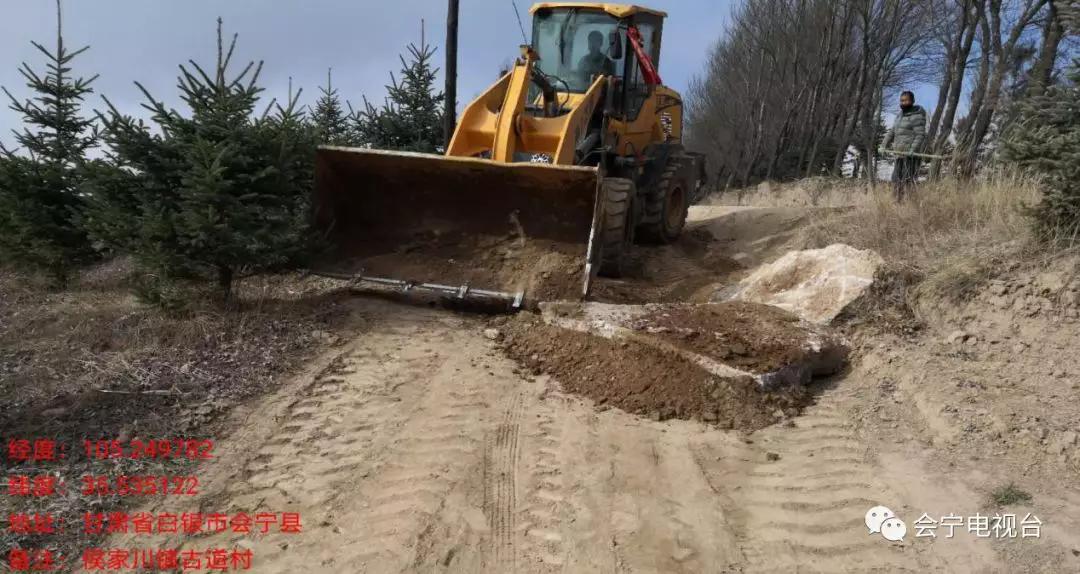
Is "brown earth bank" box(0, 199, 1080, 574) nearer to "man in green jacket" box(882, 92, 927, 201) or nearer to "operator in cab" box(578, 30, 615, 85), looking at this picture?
"man in green jacket" box(882, 92, 927, 201)

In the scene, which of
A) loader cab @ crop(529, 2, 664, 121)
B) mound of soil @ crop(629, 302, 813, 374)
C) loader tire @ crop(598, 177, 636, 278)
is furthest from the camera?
loader cab @ crop(529, 2, 664, 121)

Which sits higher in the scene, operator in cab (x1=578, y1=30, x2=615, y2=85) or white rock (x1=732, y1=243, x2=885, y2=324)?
operator in cab (x1=578, y1=30, x2=615, y2=85)

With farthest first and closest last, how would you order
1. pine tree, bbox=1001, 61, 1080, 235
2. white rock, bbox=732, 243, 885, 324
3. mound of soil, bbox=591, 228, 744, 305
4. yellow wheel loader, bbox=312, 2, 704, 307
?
mound of soil, bbox=591, 228, 744, 305 → yellow wheel loader, bbox=312, 2, 704, 307 → white rock, bbox=732, 243, 885, 324 → pine tree, bbox=1001, 61, 1080, 235

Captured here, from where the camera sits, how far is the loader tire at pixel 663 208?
316 inches

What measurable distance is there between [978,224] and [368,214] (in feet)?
17.2

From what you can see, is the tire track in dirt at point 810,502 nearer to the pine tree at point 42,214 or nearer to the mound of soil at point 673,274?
the mound of soil at point 673,274

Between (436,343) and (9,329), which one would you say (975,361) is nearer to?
(436,343)

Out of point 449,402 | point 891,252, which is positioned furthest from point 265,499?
point 891,252

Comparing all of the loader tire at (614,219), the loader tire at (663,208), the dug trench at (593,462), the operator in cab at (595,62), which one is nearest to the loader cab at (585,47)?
the operator in cab at (595,62)

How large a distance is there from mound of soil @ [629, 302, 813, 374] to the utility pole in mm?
5791

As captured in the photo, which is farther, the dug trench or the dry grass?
the dry grass

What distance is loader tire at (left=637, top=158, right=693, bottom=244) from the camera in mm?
8031

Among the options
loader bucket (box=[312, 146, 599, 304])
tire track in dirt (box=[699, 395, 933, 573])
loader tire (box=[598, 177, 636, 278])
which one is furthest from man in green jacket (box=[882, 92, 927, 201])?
tire track in dirt (box=[699, 395, 933, 573])

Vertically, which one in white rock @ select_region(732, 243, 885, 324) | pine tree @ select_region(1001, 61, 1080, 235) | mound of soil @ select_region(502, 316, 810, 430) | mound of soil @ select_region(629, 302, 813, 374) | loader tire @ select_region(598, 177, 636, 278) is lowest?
mound of soil @ select_region(502, 316, 810, 430)
